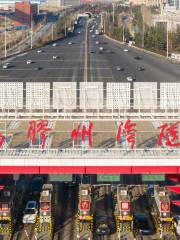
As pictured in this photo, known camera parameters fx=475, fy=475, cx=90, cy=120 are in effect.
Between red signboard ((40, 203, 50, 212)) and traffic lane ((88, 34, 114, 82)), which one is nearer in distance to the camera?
red signboard ((40, 203, 50, 212))

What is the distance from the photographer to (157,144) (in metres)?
23.1

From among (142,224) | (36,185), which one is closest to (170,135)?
(142,224)

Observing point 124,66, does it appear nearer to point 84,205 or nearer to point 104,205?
point 104,205

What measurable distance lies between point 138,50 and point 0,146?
77.0 metres

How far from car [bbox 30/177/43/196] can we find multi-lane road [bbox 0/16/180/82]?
30360 millimetres

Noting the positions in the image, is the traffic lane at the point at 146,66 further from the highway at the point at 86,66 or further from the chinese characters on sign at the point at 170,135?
the chinese characters on sign at the point at 170,135

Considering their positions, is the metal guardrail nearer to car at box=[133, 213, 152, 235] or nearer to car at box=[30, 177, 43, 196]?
car at box=[133, 213, 152, 235]

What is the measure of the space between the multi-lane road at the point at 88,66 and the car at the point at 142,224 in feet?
114

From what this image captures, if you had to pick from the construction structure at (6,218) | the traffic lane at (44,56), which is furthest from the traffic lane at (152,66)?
the construction structure at (6,218)

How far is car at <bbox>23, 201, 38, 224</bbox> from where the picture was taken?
76.4ft

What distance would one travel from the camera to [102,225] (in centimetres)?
2270

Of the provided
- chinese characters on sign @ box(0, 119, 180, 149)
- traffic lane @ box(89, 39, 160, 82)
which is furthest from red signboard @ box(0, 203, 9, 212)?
traffic lane @ box(89, 39, 160, 82)

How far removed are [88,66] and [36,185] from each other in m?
46.0

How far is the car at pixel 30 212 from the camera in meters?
23.3
